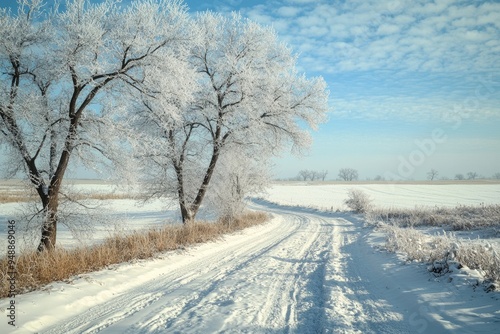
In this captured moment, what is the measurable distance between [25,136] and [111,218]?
3.14 m

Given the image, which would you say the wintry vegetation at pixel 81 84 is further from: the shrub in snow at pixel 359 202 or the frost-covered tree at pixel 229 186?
the shrub in snow at pixel 359 202

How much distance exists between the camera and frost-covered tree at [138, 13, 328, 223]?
12.6m

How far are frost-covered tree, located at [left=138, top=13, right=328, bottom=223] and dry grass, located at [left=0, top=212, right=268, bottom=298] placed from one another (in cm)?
A: 402

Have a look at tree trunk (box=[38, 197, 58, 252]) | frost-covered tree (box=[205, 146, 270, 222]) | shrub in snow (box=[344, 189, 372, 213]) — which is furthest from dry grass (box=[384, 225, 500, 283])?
shrub in snow (box=[344, 189, 372, 213])

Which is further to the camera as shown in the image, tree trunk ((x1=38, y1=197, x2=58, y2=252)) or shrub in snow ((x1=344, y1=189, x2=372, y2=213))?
shrub in snow ((x1=344, y1=189, x2=372, y2=213))

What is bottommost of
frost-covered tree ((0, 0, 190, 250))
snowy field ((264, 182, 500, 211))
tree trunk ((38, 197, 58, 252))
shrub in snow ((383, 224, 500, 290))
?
A: snowy field ((264, 182, 500, 211))

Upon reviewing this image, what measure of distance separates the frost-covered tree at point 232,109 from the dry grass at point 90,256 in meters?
4.02

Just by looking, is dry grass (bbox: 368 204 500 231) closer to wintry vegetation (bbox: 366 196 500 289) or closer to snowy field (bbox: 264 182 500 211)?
wintry vegetation (bbox: 366 196 500 289)

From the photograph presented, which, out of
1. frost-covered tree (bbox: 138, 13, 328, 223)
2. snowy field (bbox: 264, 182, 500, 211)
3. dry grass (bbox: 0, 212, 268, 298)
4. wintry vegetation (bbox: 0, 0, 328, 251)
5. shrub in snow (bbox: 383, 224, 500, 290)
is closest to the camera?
shrub in snow (bbox: 383, 224, 500, 290)

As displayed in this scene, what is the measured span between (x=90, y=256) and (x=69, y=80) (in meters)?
4.91

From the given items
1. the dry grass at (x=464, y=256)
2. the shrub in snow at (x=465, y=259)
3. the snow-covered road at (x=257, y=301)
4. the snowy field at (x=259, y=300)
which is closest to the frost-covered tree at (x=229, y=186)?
the snow-covered road at (x=257, y=301)

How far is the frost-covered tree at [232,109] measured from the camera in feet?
41.5

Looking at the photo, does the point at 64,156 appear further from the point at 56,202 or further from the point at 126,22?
the point at 126,22

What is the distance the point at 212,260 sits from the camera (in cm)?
783
